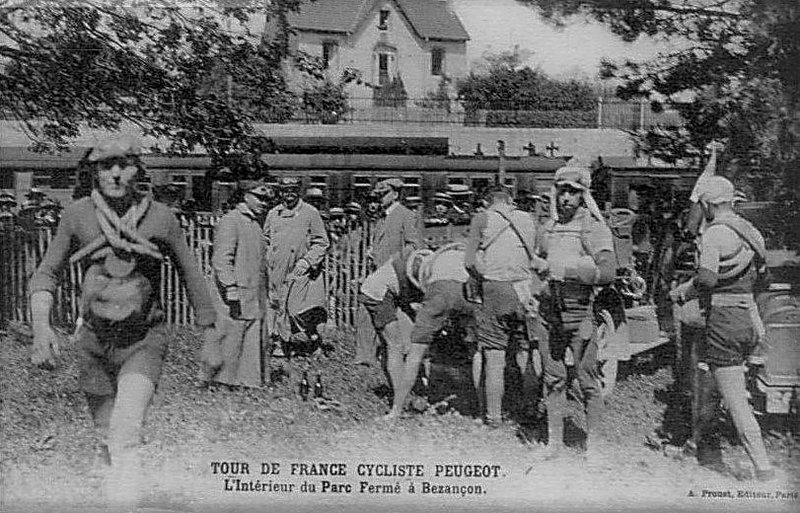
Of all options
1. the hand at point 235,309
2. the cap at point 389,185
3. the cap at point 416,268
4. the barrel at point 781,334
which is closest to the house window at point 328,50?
the cap at point 389,185

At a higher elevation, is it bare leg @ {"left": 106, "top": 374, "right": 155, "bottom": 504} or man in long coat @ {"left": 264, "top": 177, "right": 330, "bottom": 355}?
man in long coat @ {"left": 264, "top": 177, "right": 330, "bottom": 355}

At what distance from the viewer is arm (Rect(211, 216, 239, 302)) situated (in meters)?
5.86

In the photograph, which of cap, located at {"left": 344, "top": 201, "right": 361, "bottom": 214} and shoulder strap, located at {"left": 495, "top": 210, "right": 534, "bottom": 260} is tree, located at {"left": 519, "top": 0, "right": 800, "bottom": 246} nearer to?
shoulder strap, located at {"left": 495, "top": 210, "right": 534, "bottom": 260}

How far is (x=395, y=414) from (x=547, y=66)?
2418 millimetres

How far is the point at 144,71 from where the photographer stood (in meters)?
5.99

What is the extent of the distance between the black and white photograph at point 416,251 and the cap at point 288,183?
0.02 metres

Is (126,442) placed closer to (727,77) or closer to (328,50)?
(328,50)

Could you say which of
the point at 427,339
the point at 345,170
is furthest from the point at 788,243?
the point at 345,170

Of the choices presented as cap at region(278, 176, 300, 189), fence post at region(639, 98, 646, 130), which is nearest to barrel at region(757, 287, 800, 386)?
fence post at region(639, 98, 646, 130)

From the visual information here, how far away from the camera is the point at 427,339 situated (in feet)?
19.2

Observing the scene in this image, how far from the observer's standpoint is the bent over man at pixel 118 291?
563 centimetres

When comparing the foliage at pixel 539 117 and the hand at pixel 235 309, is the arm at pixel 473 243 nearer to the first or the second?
the foliage at pixel 539 117

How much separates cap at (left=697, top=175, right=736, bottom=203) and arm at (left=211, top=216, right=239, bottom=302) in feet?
9.80

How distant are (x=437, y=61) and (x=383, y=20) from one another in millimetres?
436
